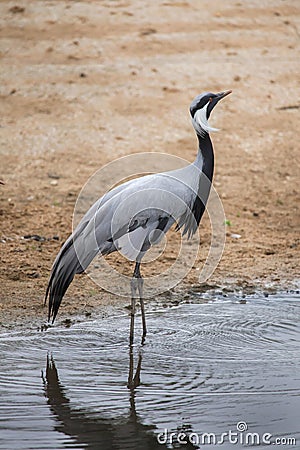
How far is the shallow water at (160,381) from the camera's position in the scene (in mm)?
5422

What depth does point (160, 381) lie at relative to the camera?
6105 mm

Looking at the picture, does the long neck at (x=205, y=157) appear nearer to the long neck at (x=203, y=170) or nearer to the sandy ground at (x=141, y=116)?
the long neck at (x=203, y=170)

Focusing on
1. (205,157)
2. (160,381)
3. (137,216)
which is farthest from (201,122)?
(160,381)

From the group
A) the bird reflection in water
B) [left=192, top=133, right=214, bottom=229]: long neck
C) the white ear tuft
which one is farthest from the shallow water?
the white ear tuft

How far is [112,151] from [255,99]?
2536mm

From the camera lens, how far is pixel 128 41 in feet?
44.2

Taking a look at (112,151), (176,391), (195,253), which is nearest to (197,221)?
(195,253)

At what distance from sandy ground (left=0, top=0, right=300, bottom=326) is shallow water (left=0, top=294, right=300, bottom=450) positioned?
23.8 inches

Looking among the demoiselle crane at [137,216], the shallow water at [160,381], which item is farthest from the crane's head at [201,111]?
the shallow water at [160,381]

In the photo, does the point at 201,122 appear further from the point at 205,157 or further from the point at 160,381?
the point at 160,381

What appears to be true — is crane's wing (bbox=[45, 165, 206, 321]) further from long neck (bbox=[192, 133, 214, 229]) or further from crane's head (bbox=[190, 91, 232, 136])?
crane's head (bbox=[190, 91, 232, 136])

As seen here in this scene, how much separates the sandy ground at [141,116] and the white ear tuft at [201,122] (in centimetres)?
150

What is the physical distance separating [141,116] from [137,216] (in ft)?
16.6

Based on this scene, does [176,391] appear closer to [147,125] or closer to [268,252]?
[268,252]
